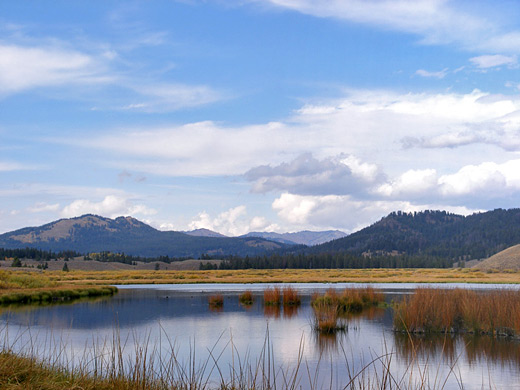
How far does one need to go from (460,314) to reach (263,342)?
775 cm

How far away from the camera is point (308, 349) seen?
666 inches

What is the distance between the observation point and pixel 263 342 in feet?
62.6

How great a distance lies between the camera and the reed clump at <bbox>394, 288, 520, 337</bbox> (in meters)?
19.5

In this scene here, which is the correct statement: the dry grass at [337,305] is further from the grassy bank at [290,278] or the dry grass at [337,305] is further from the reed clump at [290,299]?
the grassy bank at [290,278]

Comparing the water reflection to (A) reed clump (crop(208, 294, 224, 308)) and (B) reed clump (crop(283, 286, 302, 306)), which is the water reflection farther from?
(A) reed clump (crop(208, 294, 224, 308))

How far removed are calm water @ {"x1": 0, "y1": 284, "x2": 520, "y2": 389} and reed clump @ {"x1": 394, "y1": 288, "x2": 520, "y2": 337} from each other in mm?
776

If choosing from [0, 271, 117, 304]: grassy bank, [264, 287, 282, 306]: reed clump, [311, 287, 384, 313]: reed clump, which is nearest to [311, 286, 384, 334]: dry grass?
[311, 287, 384, 313]: reed clump

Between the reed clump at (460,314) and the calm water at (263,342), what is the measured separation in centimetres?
78

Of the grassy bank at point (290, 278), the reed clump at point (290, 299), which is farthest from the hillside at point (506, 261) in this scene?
the reed clump at point (290, 299)

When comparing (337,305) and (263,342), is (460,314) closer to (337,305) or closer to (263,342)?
(337,305)

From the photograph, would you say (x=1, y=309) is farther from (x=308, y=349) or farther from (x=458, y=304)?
(x=458, y=304)

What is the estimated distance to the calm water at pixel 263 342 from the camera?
13508 millimetres

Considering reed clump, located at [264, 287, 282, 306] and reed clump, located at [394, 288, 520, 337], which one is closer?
reed clump, located at [394, 288, 520, 337]

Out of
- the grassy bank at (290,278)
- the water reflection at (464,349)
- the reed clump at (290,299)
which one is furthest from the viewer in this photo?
the grassy bank at (290,278)
